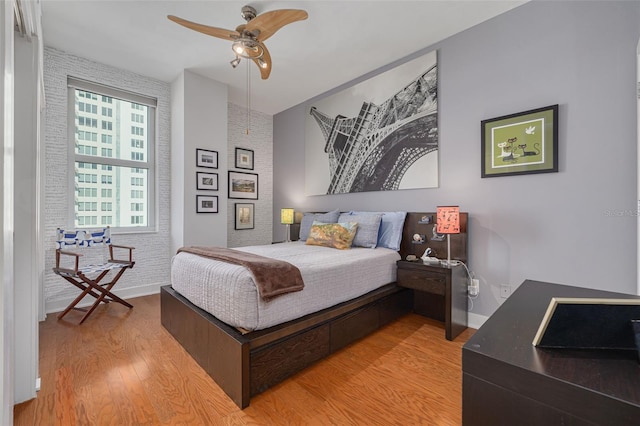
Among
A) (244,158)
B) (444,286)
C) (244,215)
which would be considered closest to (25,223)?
(444,286)

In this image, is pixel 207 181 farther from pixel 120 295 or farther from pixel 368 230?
pixel 368 230

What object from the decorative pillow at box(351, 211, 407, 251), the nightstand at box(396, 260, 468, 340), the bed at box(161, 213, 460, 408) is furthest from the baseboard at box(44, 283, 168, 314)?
Answer: the nightstand at box(396, 260, 468, 340)

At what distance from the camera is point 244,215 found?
4.72m

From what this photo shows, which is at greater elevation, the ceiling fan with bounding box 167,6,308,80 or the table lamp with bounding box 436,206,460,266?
the ceiling fan with bounding box 167,6,308,80

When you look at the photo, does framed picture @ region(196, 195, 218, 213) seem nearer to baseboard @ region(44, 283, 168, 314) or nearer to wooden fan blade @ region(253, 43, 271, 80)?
baseboard @ region(44, 283, 168, 314)

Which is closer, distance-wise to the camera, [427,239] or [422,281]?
[422,281]

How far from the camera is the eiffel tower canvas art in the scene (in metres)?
3.06

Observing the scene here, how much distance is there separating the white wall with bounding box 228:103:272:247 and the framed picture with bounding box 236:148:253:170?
0.22ft

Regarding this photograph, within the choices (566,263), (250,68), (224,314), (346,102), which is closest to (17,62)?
(224,314)

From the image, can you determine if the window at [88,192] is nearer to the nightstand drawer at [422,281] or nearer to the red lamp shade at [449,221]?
the nightstand drawer at [422,281]

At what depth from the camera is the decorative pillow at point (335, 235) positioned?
3.09 metres

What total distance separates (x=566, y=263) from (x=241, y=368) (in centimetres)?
254

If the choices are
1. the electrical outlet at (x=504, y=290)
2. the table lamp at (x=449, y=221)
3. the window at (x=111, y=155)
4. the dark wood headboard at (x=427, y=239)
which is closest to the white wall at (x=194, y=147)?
the window at (x=111, y=155)

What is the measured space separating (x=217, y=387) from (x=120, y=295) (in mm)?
2571
